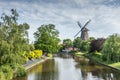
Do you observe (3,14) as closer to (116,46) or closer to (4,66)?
(4,66)

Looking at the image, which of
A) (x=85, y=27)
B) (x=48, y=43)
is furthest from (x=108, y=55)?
(x=85, y=27)

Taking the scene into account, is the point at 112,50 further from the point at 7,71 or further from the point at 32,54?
the point at 7,71

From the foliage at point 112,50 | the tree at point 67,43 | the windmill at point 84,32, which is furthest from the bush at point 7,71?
the tree at point 67,43

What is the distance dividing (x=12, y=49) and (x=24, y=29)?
4.16m

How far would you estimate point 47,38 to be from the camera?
84375 millimetres

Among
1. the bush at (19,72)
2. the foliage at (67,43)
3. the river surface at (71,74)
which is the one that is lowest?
the river surface at (71,74)

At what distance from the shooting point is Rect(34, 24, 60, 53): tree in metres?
83.8

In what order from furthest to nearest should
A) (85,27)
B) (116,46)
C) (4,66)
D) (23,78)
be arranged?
1. (85,27)
2. (116,46)
3. (23,78)
4. (4,66)

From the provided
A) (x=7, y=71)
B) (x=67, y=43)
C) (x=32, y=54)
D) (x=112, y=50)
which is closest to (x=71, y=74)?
(x=7, y=71)

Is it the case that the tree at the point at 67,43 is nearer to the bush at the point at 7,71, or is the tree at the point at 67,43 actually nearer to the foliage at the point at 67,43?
the foliage at the point at 67,43

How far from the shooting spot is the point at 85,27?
130000 mm

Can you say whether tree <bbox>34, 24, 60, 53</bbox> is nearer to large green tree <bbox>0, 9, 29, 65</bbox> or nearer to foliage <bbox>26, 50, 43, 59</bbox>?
foliage <bbox>26, 50, 43, 59</bbox>

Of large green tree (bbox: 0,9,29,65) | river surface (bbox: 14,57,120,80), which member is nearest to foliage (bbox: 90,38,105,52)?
river surface (bbox: 14,57,120,80)

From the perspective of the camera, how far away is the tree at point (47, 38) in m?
83.8
